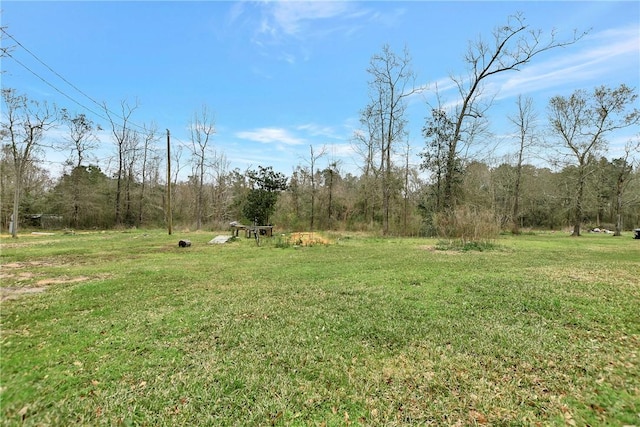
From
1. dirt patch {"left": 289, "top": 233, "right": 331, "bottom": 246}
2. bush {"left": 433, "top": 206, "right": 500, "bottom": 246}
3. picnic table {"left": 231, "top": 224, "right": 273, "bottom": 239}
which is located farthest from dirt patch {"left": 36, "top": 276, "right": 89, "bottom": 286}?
bush {"left": 433, "top": 206, "right": 500, "bottom": 246}

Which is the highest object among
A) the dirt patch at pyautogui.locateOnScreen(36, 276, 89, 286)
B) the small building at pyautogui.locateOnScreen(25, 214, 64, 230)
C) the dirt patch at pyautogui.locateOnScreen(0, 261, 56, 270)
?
the small building at pyautogui.locateOnScreen(25, 214, 64, 230)

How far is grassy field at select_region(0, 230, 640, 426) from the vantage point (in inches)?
75.9

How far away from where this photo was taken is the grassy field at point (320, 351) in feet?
6.32

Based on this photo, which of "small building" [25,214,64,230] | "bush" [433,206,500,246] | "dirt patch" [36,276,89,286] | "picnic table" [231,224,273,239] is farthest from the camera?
"small building" [25,214,64,230]

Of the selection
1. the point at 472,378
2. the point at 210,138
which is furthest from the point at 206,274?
the point at 210,138

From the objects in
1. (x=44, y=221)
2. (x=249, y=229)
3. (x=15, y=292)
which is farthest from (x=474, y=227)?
(x=44, y=221)

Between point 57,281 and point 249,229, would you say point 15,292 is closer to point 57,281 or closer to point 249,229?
point 57,281

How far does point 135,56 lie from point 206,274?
9481 millimetres

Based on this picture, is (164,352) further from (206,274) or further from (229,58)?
(229,58)

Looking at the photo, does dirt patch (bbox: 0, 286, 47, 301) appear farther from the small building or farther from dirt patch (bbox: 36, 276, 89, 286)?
the small building

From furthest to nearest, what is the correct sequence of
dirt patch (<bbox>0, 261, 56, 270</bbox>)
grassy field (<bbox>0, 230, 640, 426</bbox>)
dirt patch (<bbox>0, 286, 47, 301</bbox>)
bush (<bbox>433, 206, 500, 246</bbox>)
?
bush (<bbox>433, 206, 500, 246</bbox>) → dirt patch (<bbox>0, 261, 56, 270</bbox>) → dirt patch (<bbox>0, 286, 47, 301</bbox>) → grassy field (<bbox>0, 230, 640, 426</bbox>)

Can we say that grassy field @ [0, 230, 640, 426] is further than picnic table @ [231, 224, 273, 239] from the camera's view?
No

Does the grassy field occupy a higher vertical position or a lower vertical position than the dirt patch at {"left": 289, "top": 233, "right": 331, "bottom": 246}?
lower

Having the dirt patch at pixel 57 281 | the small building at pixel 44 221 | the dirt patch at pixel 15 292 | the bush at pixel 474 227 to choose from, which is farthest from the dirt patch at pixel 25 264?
the small building at pixel 44 221
